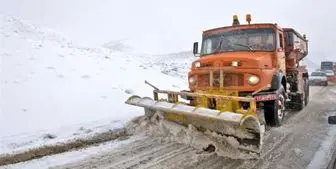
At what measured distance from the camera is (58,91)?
511 inches

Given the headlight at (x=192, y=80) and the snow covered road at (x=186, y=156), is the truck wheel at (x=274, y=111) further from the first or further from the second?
the headlight at (x=192, y=80)

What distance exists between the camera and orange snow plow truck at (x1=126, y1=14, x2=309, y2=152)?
22.8 ft

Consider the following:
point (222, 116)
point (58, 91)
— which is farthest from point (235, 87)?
point (58, 91)

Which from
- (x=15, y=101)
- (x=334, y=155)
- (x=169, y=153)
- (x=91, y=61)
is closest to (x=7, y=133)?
(x=15, y=101)

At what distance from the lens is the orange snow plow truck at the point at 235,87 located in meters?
6.95

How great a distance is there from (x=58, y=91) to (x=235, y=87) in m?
6.44

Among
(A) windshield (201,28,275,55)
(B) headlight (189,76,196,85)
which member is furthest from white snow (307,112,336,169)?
(B) headlight (189,76,196,85)

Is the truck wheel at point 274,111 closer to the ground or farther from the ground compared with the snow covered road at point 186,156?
farther from the ground

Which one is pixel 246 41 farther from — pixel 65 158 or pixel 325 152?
pixel 65 158

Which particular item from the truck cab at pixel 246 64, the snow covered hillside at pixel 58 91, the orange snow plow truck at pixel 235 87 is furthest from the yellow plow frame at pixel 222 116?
the snow covered hillside at pixel 58 91

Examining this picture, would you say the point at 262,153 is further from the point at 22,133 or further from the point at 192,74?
the point at 22,133

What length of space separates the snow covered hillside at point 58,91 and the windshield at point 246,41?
323 centimetres

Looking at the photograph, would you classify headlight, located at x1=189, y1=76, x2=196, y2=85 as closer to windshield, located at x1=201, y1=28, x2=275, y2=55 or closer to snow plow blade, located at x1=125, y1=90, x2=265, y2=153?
windshield, located at x1=201, y1=28, x2=275, y2=55

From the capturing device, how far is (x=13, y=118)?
10125 millimetres
